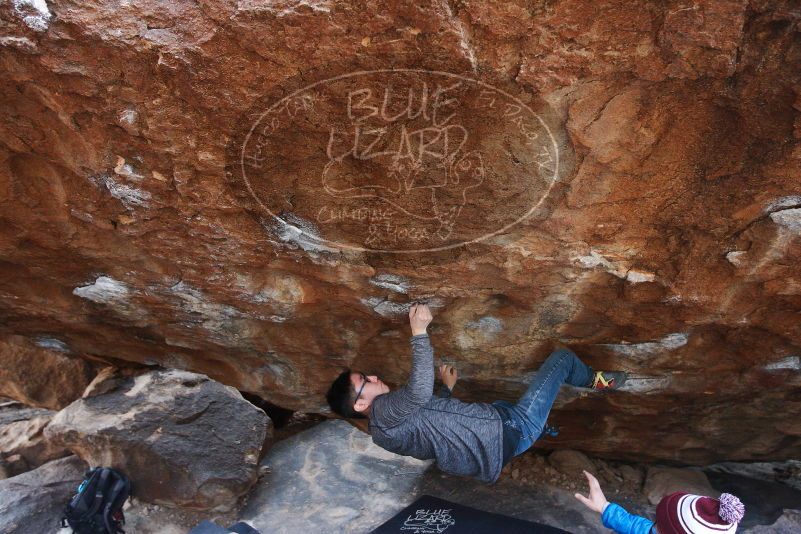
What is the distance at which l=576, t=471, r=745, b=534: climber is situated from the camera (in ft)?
6.46

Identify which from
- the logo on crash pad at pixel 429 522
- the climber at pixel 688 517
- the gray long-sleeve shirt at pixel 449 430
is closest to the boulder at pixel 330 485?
the logo on crash pad at pixel 429 522

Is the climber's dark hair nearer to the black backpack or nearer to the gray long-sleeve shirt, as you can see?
the gray long-sleeve shirt

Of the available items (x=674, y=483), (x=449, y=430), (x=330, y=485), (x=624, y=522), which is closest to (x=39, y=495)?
(x=330, y=485)

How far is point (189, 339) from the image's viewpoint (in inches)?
122

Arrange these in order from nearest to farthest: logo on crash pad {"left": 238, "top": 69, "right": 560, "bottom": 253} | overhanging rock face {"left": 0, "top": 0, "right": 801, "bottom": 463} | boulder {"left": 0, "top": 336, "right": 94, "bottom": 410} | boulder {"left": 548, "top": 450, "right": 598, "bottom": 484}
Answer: overhanging rock face {"left": 0, "top": 0, "right": 801, "bottom": 463} < logo on crash pad {"left": 238, "top": 69, "right": 560, "bottom": 253} < boulder {"left": 548, "top": 450, "right": 598, "bottom": 484} < boulder {"left": 0, "top": 336, "right": 94, "bottom": 410}

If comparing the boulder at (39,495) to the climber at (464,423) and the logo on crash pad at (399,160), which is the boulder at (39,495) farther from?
the logo on crash pad at (399,160)

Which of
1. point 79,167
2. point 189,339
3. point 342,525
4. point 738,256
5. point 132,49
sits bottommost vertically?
point 342,525

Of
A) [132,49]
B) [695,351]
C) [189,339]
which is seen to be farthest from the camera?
[189,339]

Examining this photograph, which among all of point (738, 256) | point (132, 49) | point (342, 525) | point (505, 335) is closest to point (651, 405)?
point (505, 335)

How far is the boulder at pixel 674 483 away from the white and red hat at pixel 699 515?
155cm

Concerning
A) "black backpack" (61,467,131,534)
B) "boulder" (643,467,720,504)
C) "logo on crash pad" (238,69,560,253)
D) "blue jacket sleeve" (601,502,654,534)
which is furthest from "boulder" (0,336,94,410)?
"boulder" (643,467,720,504)

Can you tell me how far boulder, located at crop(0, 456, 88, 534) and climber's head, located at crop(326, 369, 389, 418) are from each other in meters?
2.26

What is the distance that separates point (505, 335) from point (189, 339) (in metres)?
1.75

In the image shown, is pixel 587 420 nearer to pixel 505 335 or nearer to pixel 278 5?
pixel 505 335
